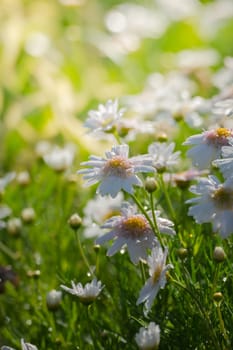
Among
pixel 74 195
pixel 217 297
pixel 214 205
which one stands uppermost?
pixel 214 205

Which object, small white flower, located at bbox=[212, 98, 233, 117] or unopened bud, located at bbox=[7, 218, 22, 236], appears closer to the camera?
small white flower, located at bbox=[212, 98, 233, 117]

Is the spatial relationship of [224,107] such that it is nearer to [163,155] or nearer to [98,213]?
[163,155]

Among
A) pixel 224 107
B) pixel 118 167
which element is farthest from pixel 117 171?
pixel 224 107

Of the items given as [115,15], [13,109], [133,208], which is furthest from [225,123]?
[115,15]

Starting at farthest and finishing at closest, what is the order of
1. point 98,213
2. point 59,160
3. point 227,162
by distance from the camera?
point 59,160
point 98,213
point 227,162

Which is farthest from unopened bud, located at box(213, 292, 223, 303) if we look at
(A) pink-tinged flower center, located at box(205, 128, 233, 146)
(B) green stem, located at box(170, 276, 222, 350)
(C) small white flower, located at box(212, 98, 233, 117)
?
(C) small white flower, located at box(212, 98, 233, 117)

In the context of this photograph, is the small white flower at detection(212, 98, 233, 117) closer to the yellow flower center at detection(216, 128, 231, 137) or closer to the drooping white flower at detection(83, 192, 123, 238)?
the yellow flower center at detection(216, 128, 231, 137)
